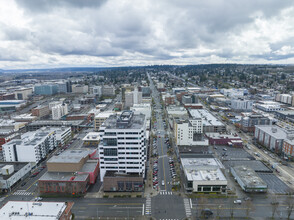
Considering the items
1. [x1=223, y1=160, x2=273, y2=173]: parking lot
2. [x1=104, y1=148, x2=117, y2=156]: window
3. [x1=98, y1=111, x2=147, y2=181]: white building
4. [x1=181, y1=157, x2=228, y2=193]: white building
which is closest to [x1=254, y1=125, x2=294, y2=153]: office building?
[x1=223, y1=160, x2=273, y2=173]: parking lot

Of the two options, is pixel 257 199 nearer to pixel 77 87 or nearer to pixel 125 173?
pixel 125 173

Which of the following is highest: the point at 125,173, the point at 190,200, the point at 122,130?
the point at 122,130

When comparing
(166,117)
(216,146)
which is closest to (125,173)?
(216,146)

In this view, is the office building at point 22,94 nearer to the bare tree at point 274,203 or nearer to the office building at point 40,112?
the office building at point 40,112

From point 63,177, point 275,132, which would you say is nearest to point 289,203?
point 275,132

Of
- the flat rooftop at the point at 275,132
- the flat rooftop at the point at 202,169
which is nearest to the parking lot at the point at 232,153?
the flat rooftop at the point at 202,169

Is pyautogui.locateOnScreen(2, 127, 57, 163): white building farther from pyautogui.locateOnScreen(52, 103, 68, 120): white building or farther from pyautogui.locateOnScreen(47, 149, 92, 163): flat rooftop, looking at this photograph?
pyautogui.locateOnScreen(52, 103, 68, 120): white building
